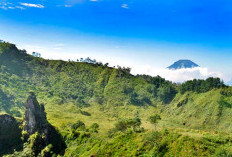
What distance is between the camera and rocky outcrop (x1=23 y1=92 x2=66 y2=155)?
203ft

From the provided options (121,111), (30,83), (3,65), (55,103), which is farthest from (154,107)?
(3,65)

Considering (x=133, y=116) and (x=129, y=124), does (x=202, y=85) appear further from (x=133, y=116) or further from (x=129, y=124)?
(x=129, y=124)

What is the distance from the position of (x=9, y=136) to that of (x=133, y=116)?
318ft

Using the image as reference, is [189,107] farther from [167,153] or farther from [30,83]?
[30,83]

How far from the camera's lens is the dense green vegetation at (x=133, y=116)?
40.0 meters

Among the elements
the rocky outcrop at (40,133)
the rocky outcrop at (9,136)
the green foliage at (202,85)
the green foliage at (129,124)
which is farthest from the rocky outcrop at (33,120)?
the green foliage at (202,85)

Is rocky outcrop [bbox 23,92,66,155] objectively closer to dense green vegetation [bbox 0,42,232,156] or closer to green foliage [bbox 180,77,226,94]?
dense green vegetation [bbox 0,42,232,156]

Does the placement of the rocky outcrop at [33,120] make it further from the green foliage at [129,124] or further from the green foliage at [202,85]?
the green foliage at [202,85]

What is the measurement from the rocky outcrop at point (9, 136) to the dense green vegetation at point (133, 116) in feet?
7.56

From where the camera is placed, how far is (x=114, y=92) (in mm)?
189500

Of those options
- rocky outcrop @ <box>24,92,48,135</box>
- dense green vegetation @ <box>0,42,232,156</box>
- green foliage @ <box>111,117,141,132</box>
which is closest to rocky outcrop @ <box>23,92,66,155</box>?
rocky outcrop @ <box>24,92,48,135</box>

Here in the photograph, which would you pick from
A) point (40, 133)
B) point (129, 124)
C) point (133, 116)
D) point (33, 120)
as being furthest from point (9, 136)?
point (133, 116)

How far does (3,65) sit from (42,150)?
18018 centimetres

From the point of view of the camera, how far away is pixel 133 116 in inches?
5655
